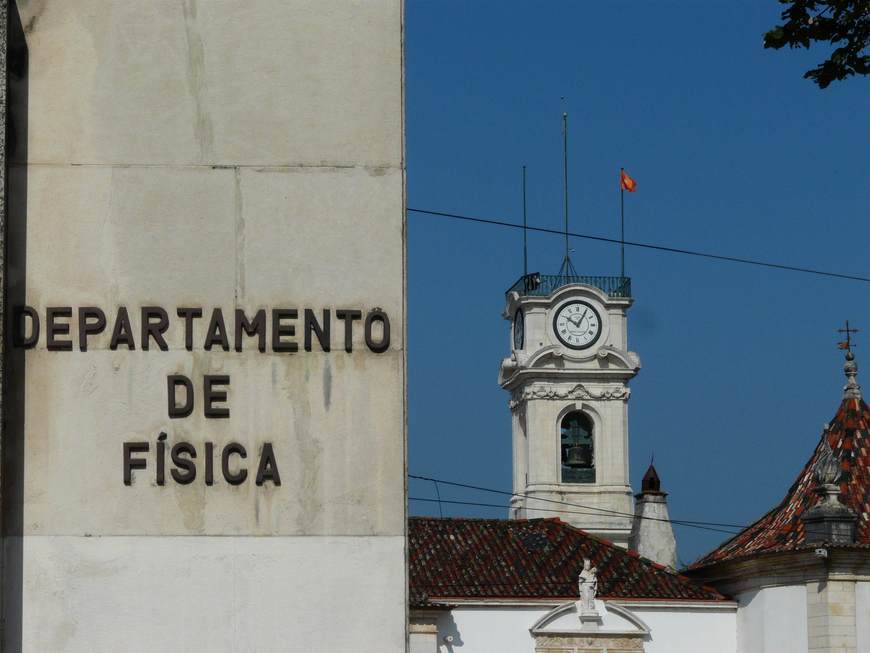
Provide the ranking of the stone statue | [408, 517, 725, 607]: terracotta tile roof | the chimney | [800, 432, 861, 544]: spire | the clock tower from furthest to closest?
the clock tower
the chimney
[408, 517, 725, 607]: terracotta tile roof
the stone statue
[800, 432, 861, 544]: spire

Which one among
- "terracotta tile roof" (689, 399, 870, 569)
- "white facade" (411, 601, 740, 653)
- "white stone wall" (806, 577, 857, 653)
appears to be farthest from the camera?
"white facade" (411, 601, 740, 653)

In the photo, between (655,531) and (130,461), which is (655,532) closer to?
(655,531)

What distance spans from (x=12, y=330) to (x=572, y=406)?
194 feet

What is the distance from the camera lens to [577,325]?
71438mm

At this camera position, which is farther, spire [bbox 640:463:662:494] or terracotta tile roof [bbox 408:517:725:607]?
spire [bbox 640:463:662:494]

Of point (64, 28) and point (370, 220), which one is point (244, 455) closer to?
point (370, 220)

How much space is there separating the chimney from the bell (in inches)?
648

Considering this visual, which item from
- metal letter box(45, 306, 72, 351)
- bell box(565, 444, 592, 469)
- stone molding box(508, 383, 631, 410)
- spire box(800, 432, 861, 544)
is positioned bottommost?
metal letter box(45, 306, 72, 351)

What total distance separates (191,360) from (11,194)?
4.33 feet

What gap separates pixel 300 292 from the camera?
11.6 m

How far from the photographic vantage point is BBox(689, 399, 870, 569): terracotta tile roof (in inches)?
1491

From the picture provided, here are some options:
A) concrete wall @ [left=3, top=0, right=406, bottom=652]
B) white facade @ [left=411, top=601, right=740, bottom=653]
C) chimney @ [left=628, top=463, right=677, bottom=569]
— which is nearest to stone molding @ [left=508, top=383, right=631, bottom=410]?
chimney @ [left=628, top=463, right=677, bottom=569]

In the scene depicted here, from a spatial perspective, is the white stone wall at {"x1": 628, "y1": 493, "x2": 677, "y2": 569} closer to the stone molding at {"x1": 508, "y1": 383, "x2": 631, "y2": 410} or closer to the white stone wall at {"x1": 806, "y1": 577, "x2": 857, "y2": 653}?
the white stone wall at {"x1": 806, "y1": 577, "x2": 857, "y2": 653}

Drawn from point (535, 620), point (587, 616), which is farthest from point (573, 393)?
point (535, 620)
